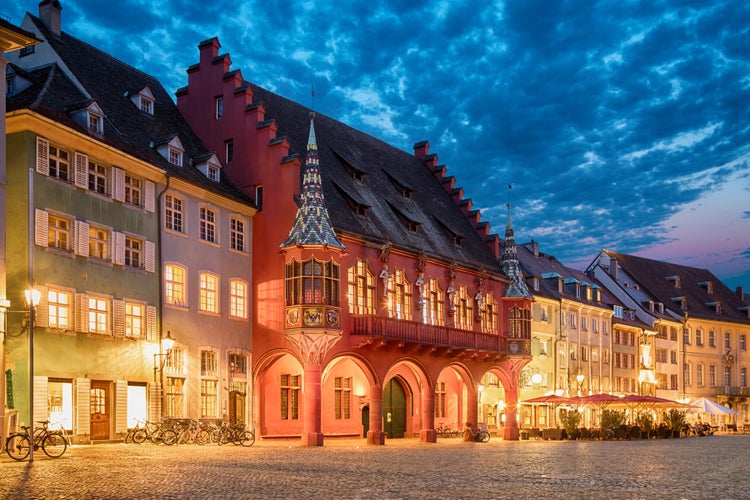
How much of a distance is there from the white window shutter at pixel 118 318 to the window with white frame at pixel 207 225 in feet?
20.1

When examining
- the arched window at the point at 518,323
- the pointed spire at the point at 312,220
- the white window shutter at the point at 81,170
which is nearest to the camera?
the white window shutter at the point at 81,170

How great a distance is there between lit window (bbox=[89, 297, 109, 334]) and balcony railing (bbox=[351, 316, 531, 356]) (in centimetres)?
1281

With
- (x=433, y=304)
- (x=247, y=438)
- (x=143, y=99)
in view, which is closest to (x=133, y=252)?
(x=247, y=438)

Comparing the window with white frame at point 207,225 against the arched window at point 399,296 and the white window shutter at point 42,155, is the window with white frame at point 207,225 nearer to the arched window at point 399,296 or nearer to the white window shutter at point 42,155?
the white window shutter at point 42,155

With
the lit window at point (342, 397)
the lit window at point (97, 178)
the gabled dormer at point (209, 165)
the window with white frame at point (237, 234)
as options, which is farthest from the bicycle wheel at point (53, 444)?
the lit window at point (342, 397)

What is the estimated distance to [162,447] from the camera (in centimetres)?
3325

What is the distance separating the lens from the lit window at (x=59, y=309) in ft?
107

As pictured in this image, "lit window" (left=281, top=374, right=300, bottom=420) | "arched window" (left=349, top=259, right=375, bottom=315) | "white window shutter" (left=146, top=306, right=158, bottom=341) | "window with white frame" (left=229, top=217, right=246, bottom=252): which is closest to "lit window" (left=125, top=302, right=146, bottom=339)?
"white window shutter" (left=146, top=306, right=158, bottom=341)

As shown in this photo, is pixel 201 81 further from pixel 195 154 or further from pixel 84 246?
pixel 84 246

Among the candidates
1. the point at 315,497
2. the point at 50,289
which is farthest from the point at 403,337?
the point at 315,497

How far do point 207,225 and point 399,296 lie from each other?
1151cm

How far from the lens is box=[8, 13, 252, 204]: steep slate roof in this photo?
116 feet

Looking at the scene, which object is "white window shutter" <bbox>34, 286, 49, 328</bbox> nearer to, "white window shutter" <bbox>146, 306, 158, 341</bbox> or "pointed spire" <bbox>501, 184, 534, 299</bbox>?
"white window shutter" <bbox>146, 306, 158, 341</bbox>

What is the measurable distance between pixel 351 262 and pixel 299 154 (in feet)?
21.0
